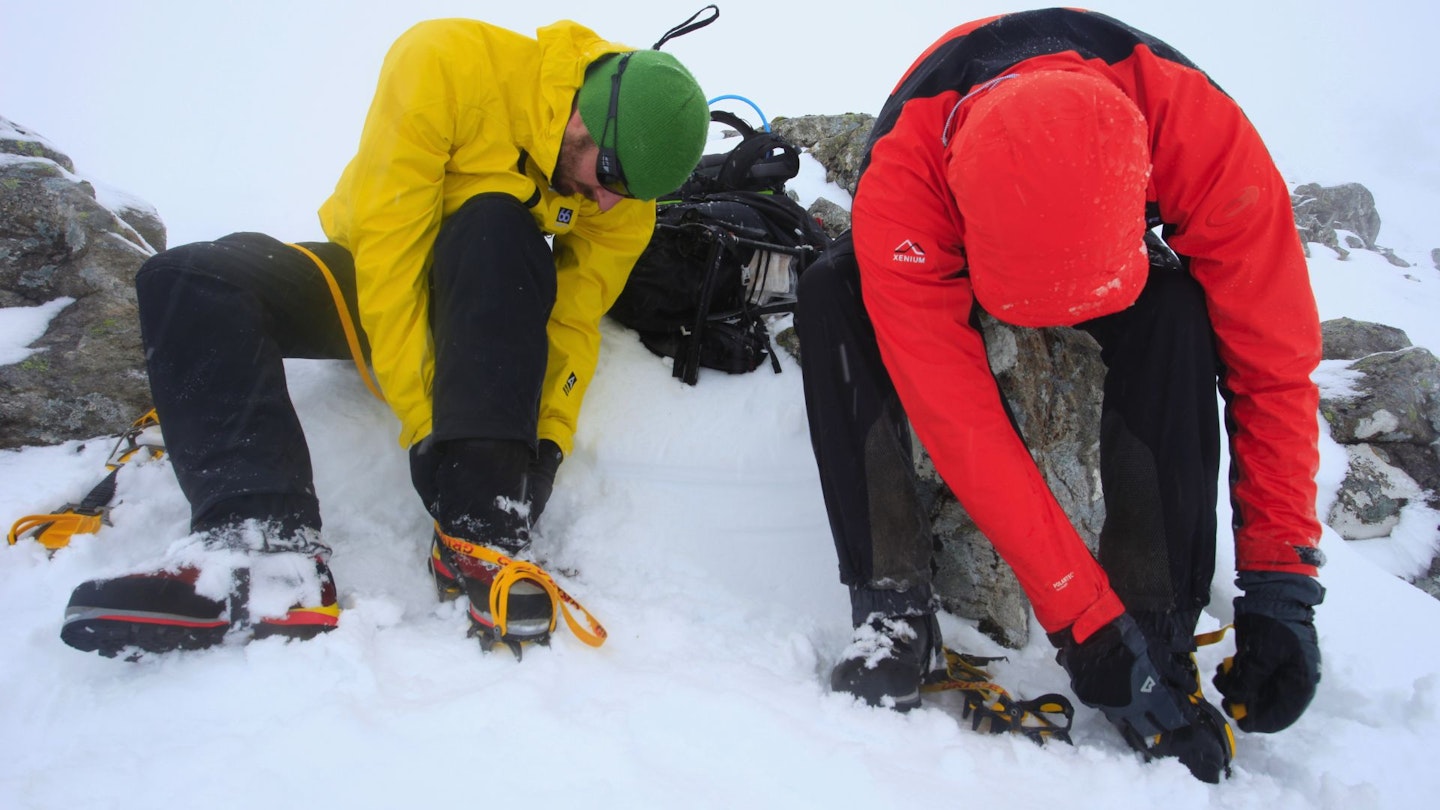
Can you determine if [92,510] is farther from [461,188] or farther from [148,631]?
[461,188]

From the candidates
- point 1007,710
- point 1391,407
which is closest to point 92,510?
point 1007,710

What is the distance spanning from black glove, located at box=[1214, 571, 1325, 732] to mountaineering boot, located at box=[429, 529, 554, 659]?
1376mm

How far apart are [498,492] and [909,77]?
135 cm

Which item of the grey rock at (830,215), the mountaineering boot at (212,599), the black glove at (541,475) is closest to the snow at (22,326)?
the mountaineering boot at (212,599)

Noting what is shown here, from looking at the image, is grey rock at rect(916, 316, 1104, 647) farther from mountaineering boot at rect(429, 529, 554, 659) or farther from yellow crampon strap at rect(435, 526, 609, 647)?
mountaineering boot at rect(429, 529, 554, 659)

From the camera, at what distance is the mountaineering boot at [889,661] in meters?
1.43

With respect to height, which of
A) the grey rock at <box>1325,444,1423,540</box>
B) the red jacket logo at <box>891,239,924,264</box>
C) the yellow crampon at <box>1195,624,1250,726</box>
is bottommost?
the grey rock at <box>1325,444,1423,540</box>

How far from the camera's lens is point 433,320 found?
70.2 inches

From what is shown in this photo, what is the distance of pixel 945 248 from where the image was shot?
153cm

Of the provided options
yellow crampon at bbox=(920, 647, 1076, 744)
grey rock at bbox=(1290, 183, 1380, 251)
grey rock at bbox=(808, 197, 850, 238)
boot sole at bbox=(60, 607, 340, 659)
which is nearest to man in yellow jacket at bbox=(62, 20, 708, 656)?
boot sole at bbox=(60, 607, 340, 659)

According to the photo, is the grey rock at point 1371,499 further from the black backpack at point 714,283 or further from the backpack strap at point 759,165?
the backpack strap at point 759,165

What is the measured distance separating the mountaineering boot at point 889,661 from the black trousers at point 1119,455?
4 cm

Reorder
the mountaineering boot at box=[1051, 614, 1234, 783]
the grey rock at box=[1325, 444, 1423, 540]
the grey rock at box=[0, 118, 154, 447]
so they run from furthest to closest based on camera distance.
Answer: the grey rock at box=[1325, 444, 1423, 540], the grey rock at box=[0, 118, 154, 447], the mountaineering boot at box=[1051, 614, 1234, 783]

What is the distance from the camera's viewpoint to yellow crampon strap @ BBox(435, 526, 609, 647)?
1438 mm
